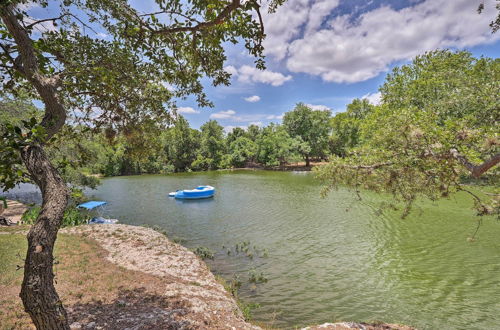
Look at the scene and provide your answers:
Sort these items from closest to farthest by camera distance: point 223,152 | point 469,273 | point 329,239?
point 469,273 → point 329,239 → point 223,152

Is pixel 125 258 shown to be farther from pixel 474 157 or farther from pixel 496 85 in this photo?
pixel 496 85

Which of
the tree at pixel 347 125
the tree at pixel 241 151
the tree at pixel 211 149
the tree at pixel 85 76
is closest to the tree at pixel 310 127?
the tree at pixel 347 125

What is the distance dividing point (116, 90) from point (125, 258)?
9614 millimetres

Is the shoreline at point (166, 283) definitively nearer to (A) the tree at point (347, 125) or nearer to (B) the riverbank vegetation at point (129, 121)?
(B) the riverbank vegetation at point (129, 121)

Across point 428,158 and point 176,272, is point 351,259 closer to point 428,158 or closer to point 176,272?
point 428,158

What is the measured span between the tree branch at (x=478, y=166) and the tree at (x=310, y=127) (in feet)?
188

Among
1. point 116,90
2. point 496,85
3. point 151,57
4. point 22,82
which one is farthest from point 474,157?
point 22,82

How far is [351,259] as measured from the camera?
13.4 meters

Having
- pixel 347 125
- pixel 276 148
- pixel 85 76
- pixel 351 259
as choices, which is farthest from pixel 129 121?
pixel 347 125

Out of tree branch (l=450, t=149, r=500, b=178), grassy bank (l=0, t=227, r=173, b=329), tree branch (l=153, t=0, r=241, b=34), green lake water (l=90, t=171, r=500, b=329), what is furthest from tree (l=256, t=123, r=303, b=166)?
tree branch (l=153, t=0, r=241, b=34)

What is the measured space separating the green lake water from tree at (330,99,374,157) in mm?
38122

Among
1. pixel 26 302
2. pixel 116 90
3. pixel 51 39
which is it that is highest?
pixel 51 39

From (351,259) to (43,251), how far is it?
1401 cm

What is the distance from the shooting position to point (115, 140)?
6.32m
